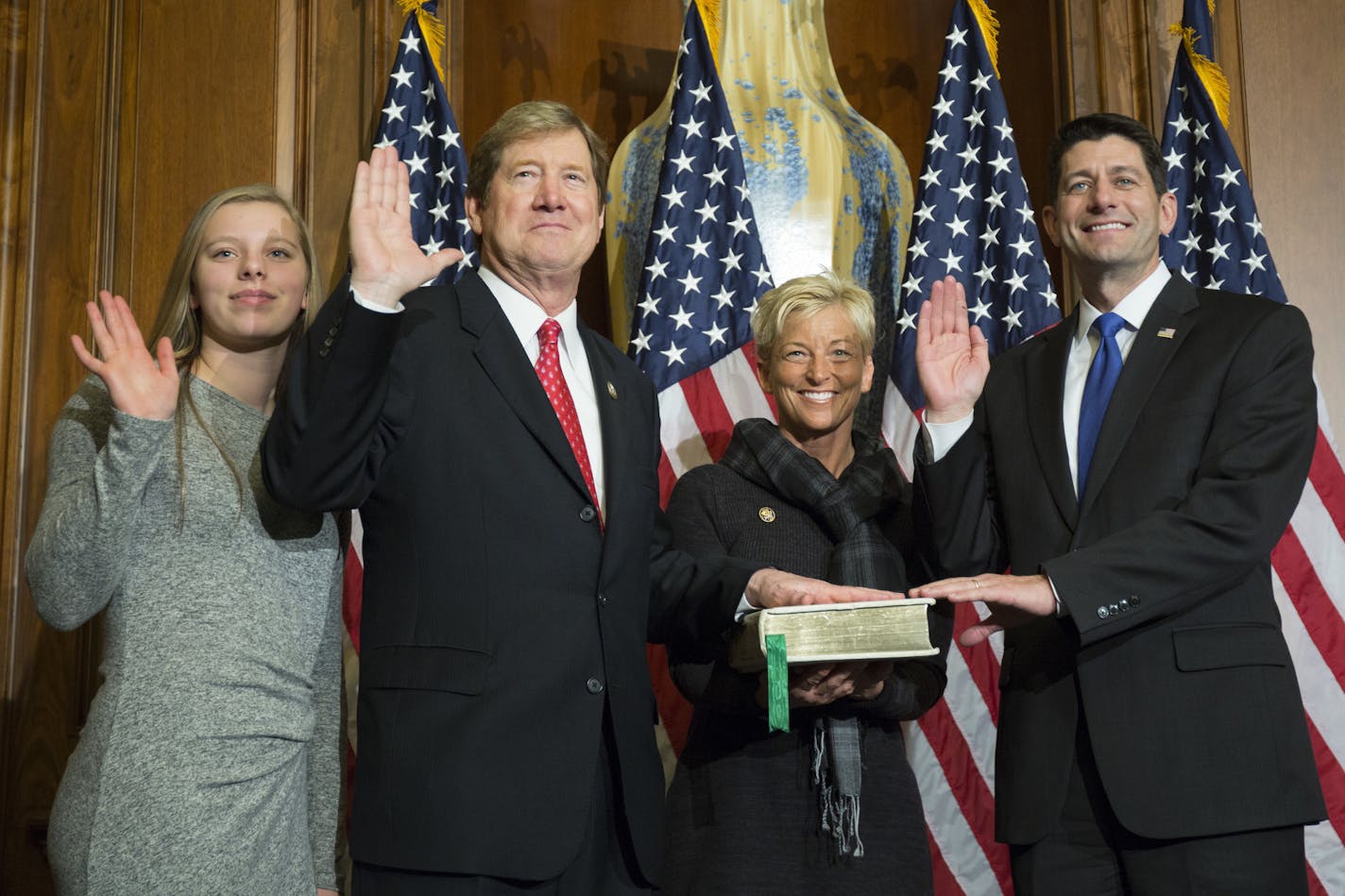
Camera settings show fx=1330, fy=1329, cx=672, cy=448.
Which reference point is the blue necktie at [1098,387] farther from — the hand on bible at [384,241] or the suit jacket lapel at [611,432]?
the hand on bible at [384,241]

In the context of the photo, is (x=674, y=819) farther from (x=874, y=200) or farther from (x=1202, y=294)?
(x=874, y=200)

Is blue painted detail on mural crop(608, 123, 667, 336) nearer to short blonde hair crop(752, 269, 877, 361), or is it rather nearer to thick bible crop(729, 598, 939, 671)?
short blonde hair crop(752, 269, 877, 361)

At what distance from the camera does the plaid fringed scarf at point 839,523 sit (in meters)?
2.44

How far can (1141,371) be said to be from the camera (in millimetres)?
2252

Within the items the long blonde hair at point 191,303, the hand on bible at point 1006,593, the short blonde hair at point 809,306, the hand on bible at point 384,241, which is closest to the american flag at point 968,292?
the short blonde hair at point 809,306

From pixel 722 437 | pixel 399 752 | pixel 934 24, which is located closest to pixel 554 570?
pixel 399 752

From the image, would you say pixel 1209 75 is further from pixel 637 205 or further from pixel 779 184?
pixel 637 205

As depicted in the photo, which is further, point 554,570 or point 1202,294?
point 1202,294

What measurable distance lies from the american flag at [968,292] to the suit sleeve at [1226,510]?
1111 millimetres

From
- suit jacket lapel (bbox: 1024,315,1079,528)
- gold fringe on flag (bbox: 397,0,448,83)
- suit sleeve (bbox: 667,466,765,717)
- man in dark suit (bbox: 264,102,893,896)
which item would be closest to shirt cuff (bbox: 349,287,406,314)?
man in dark suit (bbox: 264,102,893,896)

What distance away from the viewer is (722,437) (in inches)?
139

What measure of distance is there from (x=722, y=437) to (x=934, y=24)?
176cm

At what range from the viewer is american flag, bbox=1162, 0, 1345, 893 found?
324 centimetres

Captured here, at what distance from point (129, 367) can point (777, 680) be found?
1.06 meters
